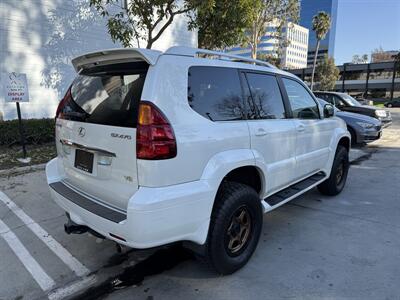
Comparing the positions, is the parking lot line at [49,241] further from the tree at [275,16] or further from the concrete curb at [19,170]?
the tree at [275,16]

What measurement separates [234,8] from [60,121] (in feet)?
20.9

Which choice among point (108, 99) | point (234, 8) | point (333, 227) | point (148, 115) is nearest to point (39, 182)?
point (108, 99)

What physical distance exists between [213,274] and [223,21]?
25.3 feet

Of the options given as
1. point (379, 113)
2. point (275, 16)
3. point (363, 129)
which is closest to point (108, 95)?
point (363, 129)

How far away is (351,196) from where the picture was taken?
5094 mm

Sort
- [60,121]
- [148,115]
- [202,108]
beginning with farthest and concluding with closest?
[60,121] < [202,108] < [148,115]

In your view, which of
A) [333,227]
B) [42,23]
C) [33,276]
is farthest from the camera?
[42,23]

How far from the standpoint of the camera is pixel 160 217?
2158mm

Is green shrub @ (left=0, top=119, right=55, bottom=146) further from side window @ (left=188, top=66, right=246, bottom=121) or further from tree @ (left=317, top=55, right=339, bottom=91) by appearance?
tree @ (left=317, top=55, right=339, bottom=91)

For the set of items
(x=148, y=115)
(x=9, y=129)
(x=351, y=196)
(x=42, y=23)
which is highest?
(x=42, y=23)

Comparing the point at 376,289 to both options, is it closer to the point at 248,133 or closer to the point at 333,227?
the point at 333,227

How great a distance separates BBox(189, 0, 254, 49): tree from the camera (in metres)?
7.94

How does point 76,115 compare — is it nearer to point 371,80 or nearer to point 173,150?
point 173,150

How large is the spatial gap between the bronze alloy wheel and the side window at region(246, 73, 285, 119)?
0.99 m
